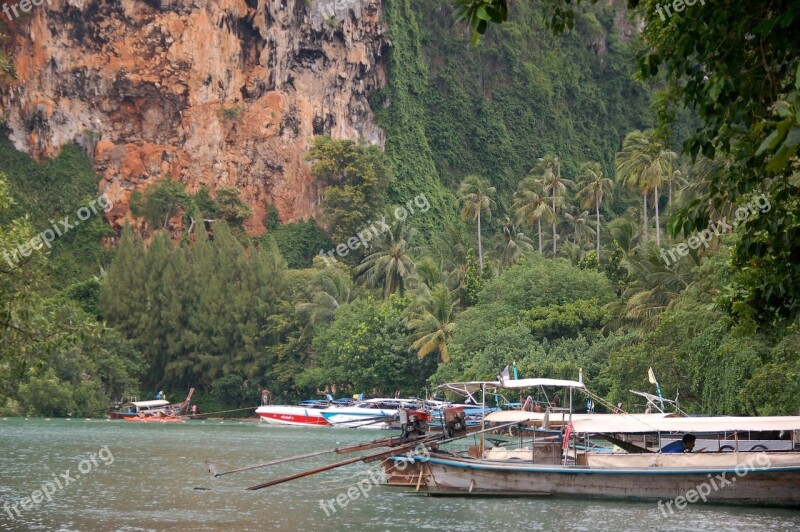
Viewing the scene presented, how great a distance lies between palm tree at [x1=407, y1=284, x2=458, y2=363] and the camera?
69.2 m

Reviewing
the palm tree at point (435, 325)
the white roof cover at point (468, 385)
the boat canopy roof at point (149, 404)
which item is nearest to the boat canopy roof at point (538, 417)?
the white roof cover at point (468, 385)

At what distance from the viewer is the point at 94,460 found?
40156 mm

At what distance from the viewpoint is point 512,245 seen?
8950 centimetres

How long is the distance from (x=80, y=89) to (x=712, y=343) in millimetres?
67864

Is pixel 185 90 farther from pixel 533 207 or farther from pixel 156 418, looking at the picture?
pixel 156 418

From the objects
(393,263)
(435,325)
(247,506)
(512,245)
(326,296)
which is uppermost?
(512,245)

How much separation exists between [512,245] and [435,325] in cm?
2132

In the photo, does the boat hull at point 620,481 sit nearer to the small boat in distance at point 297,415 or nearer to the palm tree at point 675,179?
the small boat in distance at point 297,415

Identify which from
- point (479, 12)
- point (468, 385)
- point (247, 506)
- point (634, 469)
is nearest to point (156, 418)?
point (468, 385)

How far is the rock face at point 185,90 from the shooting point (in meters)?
93.4

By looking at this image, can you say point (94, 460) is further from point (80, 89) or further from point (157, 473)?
point (80, 89)

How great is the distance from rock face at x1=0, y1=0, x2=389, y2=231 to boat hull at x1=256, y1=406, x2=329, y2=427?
99.9 feet

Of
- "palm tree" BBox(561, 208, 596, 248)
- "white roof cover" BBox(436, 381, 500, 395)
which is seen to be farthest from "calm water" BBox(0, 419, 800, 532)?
"palm tree" BBox(561, 208, 596, 248)

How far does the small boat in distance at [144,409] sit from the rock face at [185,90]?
23913mm
